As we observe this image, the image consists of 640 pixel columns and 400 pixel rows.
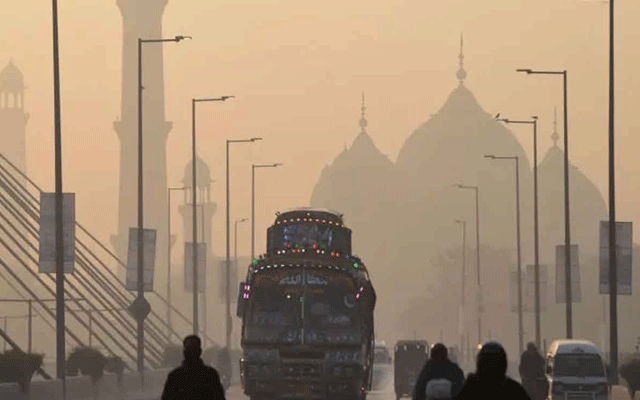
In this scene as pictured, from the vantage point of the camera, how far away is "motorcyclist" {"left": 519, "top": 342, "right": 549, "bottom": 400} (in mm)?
52688

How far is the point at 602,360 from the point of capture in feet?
186

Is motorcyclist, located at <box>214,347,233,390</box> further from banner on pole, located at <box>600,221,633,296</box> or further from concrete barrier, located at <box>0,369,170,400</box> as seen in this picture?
banner on pole, located at <box>600,221,633,296</box>

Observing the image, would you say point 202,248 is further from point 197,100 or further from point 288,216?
point 288,216

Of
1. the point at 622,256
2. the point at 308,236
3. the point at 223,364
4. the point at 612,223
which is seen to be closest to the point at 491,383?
the point at 308,236

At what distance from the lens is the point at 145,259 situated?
77.4 m

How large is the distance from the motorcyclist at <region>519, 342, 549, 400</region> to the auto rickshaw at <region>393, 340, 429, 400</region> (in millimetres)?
25047

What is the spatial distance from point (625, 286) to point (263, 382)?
1563 centimetres

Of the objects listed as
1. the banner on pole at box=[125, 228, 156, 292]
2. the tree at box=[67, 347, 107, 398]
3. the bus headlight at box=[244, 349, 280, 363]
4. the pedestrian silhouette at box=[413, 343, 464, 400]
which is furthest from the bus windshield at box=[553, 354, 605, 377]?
the pedestrian silhouette at box=[413, 343, 464, 400]

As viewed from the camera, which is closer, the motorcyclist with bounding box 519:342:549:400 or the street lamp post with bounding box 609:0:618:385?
the motorcyclist with bounding box 519:342:549:400

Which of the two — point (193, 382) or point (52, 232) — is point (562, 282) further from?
point (193, 382)

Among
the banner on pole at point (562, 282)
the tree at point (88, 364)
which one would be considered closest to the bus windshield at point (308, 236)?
the tree at point (88, 364)

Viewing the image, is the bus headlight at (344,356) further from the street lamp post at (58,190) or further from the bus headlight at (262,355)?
the street lamp post at (58,190)

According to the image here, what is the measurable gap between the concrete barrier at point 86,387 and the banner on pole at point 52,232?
2905mm

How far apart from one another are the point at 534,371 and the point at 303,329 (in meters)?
5.92
